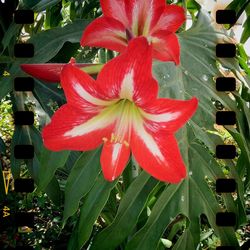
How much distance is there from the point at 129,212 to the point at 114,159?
9.8 inches

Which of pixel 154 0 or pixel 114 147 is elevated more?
pixel 154 0

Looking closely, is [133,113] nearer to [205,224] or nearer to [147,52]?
[147,52]

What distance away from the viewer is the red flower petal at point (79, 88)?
0.32m

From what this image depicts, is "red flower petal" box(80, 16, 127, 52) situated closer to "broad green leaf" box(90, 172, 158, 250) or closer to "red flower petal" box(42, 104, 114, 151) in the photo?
"red flower petal" box(42, 104, 114, 151)

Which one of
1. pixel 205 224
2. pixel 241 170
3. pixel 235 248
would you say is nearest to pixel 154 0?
pixel 235 248

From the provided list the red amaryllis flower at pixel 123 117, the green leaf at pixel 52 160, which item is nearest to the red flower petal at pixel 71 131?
the red amaryllis flower at pixel 123 117

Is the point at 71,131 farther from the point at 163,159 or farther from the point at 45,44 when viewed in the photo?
the point at 45,44

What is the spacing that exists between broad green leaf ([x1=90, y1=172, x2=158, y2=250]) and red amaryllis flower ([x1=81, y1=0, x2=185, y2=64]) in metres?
0.28

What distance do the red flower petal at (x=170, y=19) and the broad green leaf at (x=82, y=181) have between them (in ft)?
0.88

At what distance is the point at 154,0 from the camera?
34 cm

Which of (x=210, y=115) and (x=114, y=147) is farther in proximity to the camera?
(x=210, y=115)

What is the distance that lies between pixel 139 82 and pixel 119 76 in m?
0.02

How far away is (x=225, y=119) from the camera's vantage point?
24.0 inches

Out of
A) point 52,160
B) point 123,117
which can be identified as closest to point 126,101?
point 123,117
